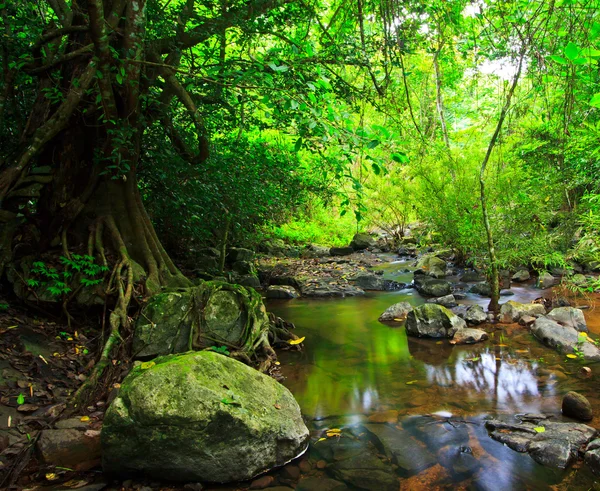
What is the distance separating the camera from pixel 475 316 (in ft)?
25.0

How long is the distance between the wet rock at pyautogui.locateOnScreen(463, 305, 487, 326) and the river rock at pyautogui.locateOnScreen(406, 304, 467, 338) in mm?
464

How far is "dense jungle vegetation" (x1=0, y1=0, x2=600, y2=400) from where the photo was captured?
12.5ft

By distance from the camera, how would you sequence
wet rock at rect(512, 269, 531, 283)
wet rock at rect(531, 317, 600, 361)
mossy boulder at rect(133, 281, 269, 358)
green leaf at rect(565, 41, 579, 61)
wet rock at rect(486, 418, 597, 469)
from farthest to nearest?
wet rock at rect(512, 269, 531, 283) < wet rock at rect(531, 317, 600, 361) < mossy boulder at rect(133, 281, 269, 358) < wet rock at rect(486, 418, 597, 469) < green leaf at rect(565, 41, 579, 61)

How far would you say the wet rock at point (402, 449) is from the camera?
3.43 metres

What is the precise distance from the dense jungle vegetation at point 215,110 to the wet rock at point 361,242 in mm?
11652

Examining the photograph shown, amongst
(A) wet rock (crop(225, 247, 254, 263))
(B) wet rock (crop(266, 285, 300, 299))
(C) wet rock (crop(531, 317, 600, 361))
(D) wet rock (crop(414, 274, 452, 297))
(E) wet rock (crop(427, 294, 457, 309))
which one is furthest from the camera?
(A) wet rock (crop(225, 247, 254, 263))

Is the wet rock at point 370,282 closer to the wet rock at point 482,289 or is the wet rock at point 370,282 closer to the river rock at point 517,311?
the wet rock at point 482,289

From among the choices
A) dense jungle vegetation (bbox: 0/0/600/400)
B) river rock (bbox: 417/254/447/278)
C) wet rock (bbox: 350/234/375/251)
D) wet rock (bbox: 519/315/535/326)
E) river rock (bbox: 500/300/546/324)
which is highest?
dense jungle vegetation (bbox: 0/0/600/400)

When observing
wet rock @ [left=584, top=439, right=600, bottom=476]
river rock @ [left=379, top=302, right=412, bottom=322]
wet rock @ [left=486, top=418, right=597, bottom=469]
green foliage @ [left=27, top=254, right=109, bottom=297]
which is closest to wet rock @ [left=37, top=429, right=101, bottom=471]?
green foliage @ [left=27, top=254, right=109, bottom=297]

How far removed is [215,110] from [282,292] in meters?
5.52

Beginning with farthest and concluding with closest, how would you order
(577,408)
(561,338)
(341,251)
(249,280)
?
(341,251) → (249,280) → (561,338) → (577,408)

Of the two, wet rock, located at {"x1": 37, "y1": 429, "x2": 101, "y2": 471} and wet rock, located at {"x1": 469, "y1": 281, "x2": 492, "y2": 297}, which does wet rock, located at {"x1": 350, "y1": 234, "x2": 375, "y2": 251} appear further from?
wet rock, located at {"x1": 37, "y1": 429, "x2": 101, "y2": 471}

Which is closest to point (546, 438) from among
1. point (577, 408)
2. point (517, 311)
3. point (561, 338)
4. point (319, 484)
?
point (577, 408)

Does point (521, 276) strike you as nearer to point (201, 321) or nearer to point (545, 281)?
point (545, 281)
